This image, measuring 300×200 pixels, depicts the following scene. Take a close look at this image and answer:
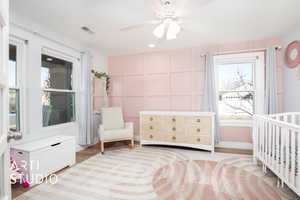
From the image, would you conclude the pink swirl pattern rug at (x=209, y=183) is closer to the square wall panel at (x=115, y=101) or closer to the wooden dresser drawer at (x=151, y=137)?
the wooden dresser drawer at (x=151, y=137)

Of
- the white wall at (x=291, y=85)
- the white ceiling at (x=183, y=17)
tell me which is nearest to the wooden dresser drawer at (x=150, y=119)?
the white ceiling at (x=183, y=17)

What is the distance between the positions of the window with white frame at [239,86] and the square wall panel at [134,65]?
71.0 inches

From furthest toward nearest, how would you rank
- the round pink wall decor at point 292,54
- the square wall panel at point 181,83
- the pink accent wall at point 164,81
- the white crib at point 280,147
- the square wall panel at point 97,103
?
1. the square wall panel at point 97,103
2. the square wall panel at point 181,83
3. the pink accent wall at point 164,81
4. the round pink wall decor at point 292,54
5. the white crib at point 280,147

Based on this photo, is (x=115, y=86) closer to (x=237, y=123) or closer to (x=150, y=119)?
(x=150, y=119)

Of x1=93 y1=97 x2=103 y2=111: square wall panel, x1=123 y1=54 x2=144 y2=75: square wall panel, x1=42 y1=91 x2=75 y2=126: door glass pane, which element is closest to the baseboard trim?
x1=123 y1=54 x2=144 y2=75: square wall panel

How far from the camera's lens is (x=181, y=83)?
12.4 feet

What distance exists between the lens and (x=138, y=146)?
3561 mm

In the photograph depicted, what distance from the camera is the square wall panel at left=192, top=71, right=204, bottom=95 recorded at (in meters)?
3.58

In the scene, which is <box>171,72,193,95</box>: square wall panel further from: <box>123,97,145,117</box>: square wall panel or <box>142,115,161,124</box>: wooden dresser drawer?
<box>123,97,145,117</box>: square wall panel

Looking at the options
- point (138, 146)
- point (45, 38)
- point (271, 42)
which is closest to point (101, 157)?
point (138, 146)

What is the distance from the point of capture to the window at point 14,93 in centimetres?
224

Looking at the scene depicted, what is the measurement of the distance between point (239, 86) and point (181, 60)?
1.41 m

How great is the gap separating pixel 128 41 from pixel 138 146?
229 centimetres

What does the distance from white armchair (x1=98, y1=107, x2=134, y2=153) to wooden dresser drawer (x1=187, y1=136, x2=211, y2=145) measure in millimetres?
1223
